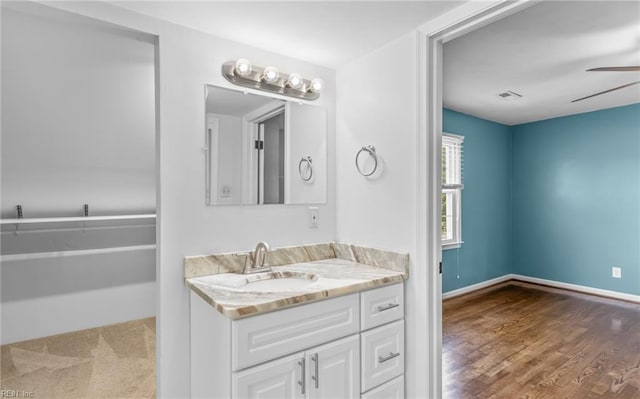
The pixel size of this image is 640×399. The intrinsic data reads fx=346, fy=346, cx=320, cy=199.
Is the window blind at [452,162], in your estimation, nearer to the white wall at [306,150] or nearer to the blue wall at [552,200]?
the blue wall at [552,200]

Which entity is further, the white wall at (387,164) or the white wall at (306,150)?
the white wall at (306,150)

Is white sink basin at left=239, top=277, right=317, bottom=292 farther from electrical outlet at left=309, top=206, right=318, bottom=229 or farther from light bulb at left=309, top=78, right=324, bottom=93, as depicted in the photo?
light bulb at left=309, top=78, right=324, bottom=93

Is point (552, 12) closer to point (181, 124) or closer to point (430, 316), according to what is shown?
point (430, 316)

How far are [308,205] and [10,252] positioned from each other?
256 centimetres

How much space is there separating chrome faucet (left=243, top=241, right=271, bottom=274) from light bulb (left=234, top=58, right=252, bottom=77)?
93 cm

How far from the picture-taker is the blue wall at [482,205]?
4.27 meters

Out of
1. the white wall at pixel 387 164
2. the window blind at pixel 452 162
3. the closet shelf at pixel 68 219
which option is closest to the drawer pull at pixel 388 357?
the white wall at pixel 387 164

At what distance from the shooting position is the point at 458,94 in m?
3.57

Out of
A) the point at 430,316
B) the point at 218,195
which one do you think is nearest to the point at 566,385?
the point at 430,316

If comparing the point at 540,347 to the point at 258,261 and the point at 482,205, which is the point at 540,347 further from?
the point at 258,261

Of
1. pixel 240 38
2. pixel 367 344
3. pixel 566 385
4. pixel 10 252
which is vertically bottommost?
pixel 566 385

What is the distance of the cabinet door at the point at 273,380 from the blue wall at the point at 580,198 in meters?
4.52

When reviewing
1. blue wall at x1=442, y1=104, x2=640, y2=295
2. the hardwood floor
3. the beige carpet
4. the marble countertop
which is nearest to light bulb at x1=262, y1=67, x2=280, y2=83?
the marble countertop

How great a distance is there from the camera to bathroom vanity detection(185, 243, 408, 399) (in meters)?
1.36
